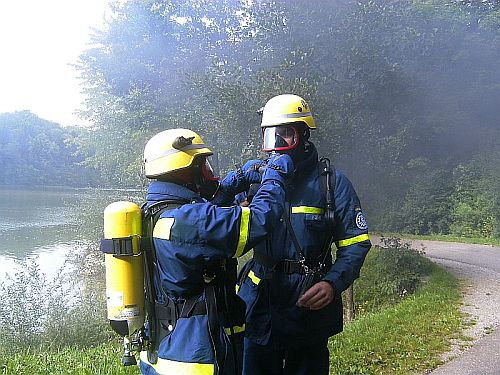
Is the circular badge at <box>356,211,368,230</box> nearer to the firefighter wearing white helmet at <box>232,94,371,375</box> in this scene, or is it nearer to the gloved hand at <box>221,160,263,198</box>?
the firefighter wearing white helmet at <box>232,94,371,375</box>

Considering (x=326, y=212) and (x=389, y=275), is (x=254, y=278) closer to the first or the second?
(x=326, y=212)

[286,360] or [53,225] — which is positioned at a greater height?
[286,360]

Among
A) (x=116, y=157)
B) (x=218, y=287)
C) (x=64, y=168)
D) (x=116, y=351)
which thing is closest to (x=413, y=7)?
(x=116, y=351)

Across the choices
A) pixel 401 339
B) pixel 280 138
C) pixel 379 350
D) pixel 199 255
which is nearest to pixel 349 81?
pixel 401 339

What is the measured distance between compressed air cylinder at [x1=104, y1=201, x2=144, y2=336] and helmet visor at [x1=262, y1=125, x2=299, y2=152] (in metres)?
0.73

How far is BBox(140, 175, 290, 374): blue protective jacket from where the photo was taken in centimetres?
182

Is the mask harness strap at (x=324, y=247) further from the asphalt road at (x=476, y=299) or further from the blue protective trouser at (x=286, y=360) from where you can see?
the asphalt road at (x=476, y=299)

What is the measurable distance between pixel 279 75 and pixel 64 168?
59.9ft

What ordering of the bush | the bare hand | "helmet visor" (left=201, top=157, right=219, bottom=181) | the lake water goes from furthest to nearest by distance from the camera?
the lake water < the bush < the bare hand < "helmet visor" (left=201, top=157, right=219, bottom=181)

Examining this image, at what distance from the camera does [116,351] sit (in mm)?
5332

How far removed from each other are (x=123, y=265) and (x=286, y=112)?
102 centimetres

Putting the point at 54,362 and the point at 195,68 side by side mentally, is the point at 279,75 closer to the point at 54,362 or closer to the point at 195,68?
the point at 195,68

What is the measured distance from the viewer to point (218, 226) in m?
1.82


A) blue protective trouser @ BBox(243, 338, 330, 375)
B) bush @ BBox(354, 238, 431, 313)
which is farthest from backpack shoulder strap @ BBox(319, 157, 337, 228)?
bush @ BBox(354, 238, 431, 313)
